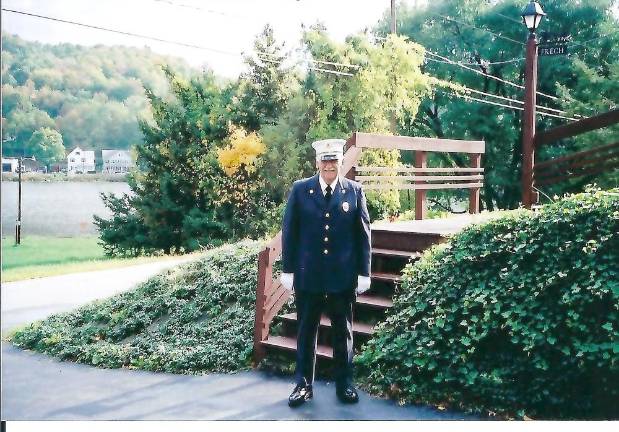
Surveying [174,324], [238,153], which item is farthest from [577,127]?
[174,324]

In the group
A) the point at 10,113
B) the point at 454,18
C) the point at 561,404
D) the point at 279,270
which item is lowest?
the point at 561,404

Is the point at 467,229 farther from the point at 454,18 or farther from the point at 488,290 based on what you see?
the point at 454,18

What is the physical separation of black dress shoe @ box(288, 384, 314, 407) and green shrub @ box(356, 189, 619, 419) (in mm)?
Result: 317

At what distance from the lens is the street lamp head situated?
3.91m

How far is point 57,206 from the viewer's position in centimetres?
372

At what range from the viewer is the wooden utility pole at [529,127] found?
406cm

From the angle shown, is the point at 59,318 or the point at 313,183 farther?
the point at 59,318

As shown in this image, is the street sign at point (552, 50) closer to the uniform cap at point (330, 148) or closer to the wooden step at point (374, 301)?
the uniform cap at point (330, 148)

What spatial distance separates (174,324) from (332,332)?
1503mm

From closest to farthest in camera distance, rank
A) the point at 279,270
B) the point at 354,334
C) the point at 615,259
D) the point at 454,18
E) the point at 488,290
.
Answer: the point at 615,259 → the point at 488,290 → the point at 354,334 → the point at 454,18 → the point at 279,270

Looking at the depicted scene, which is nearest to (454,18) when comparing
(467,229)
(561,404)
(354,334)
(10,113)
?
(467,229)

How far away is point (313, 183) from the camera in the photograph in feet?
11.4

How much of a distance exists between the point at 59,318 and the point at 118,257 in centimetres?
60

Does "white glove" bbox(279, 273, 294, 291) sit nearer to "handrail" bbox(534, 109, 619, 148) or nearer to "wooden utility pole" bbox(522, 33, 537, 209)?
"wooden utility pole" bbox(522, 33, 537, 209)
